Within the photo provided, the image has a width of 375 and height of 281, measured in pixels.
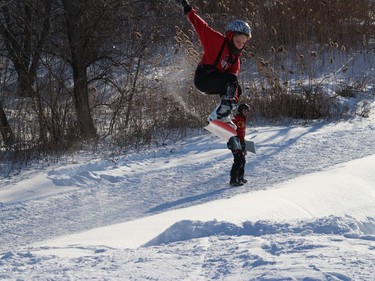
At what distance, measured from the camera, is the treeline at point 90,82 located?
9844 millimetres

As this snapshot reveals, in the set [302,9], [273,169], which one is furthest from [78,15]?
[302,9]

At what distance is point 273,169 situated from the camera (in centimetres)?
913

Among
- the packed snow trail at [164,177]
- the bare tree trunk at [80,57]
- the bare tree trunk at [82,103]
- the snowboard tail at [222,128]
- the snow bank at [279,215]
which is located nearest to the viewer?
the snow bank at [279,215]

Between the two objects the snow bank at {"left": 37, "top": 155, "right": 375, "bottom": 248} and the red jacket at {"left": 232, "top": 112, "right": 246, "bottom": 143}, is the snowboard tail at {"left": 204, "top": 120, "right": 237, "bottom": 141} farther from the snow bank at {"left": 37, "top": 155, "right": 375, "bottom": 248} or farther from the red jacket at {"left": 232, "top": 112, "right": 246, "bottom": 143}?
the snow bank at {"left": 37, "top": 155, "right": 375, "bottom": 248}

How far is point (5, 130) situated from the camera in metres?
9.56

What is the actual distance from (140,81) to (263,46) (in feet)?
10.5

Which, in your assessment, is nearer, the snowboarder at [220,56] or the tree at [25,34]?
the snowboarder at [220,56]

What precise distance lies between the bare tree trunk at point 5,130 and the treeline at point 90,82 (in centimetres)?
1

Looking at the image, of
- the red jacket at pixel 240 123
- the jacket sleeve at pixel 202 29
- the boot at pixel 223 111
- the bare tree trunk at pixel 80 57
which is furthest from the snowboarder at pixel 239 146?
the bare tree trunk at pixel 80 57

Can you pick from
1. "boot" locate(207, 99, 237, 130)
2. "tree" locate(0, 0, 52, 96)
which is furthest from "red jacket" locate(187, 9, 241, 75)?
"tree" locate(0, 0, 52, 96)

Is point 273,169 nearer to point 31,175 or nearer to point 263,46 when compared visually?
point 31,175

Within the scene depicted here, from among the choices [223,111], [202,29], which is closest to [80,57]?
[223,111]

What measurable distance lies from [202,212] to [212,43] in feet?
6.43

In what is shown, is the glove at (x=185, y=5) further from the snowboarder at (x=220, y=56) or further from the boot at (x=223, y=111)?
the boot at (x=223, y=111)
